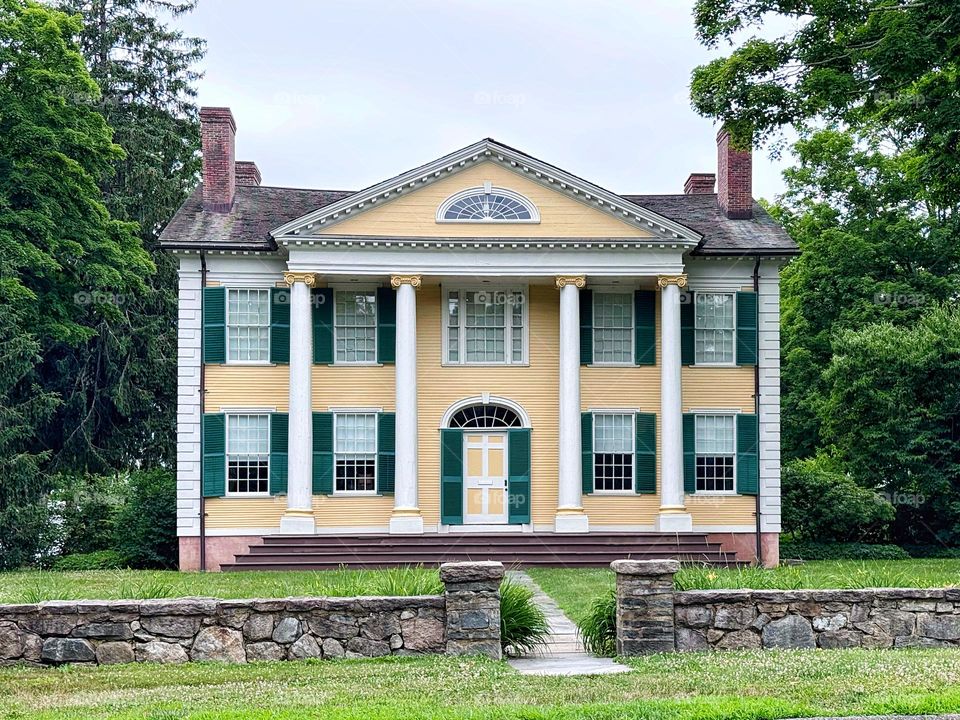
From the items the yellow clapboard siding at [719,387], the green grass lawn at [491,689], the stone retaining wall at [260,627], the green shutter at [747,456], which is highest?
the yellow clapboard siding at [719,387]

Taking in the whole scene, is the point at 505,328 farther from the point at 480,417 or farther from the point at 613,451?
the point at 613,451

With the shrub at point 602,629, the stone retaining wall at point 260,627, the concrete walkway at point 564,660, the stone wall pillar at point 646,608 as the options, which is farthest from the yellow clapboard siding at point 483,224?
the stone wall pillar at point 646,608

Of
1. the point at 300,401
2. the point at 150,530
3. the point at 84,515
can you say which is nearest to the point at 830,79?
the point at 300,401

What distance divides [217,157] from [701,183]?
12.3 metres

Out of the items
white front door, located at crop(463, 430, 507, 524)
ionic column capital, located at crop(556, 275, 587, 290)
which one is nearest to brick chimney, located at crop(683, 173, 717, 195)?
ionic column capital, located at crop(556, 275, 587, 290)

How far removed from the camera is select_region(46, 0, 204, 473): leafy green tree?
3525 cm

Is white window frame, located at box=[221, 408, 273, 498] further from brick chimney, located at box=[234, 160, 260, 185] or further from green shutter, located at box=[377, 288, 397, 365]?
brick chimney, located at box=[234, 160, 260, 185]

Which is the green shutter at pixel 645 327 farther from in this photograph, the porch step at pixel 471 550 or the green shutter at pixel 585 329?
the porch step at pixel 471 550

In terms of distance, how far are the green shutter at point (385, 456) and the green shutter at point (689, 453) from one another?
644cm

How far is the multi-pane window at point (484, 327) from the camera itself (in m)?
27.1

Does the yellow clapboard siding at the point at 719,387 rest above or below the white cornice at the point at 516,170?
below

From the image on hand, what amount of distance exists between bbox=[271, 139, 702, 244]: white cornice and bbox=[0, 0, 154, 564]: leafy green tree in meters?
8.19

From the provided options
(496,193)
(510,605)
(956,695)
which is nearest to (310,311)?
(496,193)

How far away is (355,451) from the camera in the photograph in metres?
26.6
